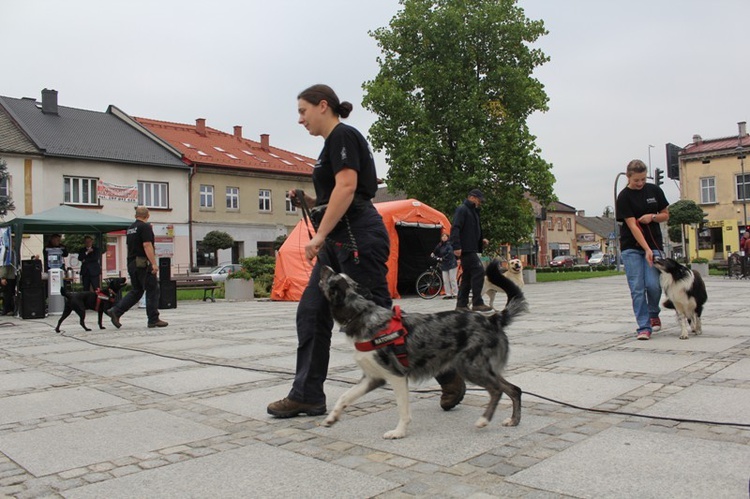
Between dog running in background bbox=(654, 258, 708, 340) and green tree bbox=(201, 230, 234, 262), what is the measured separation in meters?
33.3

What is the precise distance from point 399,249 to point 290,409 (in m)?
13.8

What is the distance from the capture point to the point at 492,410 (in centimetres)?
361

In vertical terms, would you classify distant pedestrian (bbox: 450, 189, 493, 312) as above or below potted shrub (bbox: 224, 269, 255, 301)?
above

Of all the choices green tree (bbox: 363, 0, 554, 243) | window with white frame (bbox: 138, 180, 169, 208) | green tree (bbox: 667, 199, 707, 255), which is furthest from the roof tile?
green tree (bbox: 667, 199, 707, 255)

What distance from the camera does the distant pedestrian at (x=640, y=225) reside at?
7.30 m

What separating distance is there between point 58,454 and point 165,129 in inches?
1759

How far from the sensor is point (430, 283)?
17.6m

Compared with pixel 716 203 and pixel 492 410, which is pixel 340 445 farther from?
pixel 716 203

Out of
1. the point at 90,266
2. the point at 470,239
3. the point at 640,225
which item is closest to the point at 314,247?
the point at 640,225

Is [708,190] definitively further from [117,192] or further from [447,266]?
[117,192]

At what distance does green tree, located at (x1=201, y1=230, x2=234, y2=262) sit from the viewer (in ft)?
124

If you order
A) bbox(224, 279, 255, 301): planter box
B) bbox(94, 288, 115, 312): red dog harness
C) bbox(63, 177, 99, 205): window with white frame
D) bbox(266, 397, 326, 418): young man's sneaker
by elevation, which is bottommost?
bbox(266, 397, 326, 418): young man's sneaker

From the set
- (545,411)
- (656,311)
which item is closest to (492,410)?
(545,411)

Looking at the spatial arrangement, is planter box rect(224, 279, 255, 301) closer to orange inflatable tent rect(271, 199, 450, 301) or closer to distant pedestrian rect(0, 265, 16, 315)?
orange inflatable tent rect(271, 199, 450, 301)
